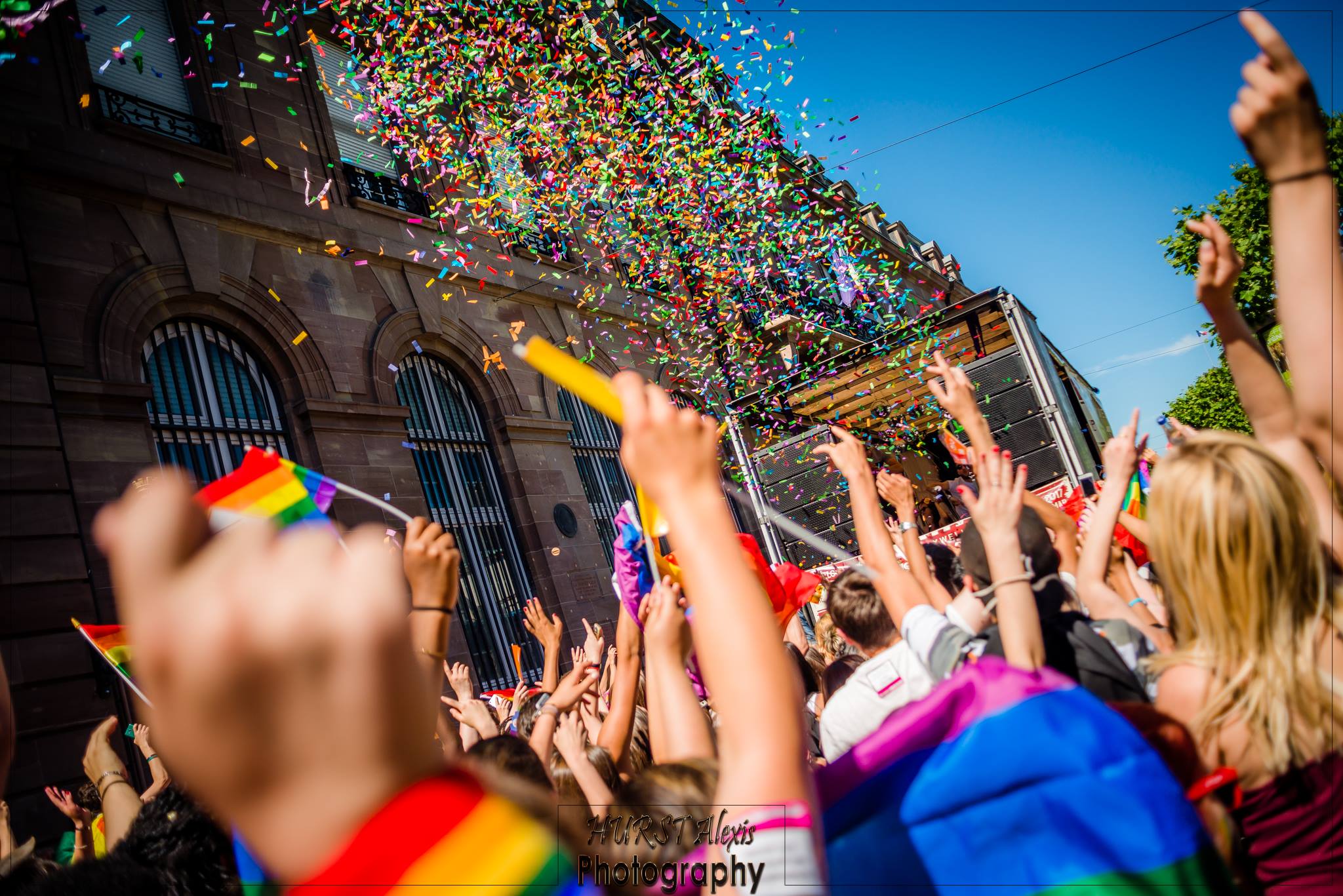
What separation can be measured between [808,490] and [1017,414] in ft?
9.27

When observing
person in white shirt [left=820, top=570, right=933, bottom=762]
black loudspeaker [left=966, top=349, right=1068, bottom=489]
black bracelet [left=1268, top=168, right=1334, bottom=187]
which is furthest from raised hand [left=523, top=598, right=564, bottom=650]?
black loudspeaker [left=966, top=349, right=1068, bottom=489]

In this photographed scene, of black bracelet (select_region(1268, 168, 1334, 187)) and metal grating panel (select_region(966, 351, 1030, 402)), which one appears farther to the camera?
metal grating panel (select_region(966, 351, 1030, 402))

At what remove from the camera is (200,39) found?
8.77 m

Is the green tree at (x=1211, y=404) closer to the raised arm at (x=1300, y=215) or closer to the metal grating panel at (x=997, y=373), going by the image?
the metal grating panel at (x=997, y=373)

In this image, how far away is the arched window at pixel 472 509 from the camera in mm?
9336

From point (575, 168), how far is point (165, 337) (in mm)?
7322

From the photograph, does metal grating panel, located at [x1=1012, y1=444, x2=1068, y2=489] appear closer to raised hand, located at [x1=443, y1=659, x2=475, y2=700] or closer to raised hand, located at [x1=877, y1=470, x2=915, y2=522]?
raised hand, located at [x1=877, y1=470, x2=915, y2=522]

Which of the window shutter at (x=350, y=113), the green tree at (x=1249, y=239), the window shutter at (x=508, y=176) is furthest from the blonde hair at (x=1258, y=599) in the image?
the green tree at (x=1249, y=239)

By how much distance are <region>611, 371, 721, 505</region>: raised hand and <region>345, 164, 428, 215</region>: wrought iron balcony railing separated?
10.1 metres

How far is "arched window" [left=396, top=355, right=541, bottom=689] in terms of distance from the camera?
9336mm

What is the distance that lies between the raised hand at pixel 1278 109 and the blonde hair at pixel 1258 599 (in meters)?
0.49

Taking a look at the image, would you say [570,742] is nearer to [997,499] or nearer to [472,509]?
[997,499]

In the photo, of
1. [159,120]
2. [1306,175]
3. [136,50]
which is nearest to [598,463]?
[159,120]

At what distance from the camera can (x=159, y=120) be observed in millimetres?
8148
